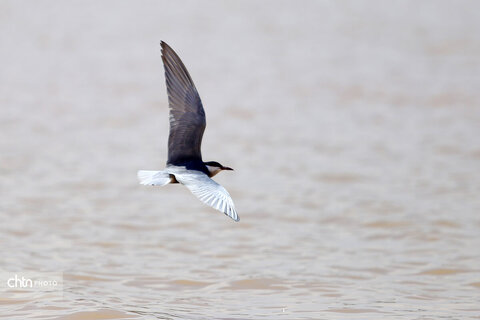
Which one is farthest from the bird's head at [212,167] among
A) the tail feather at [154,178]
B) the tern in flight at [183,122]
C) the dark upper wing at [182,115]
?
the tail feather at [154,178]

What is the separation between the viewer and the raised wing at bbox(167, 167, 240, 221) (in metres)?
4.98

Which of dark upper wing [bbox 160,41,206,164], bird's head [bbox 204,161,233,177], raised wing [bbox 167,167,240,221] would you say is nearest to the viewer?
raised wing [bbox 167,167,240,221]

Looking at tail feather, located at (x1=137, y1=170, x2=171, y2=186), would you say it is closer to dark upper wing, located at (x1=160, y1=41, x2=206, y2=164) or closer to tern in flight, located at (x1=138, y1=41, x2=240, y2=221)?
tern in flight, located at (x1=138, y1=41, x2=240, y2=221)

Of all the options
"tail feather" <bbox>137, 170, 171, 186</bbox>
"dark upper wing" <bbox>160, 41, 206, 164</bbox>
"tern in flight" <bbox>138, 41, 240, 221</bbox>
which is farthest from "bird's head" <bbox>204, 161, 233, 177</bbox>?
"tail feather" <bbox>137, 170, 171, 186</bbox>

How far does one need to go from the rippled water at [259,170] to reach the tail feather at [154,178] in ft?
4.14

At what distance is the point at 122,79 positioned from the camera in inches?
546

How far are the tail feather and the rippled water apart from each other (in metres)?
1.26

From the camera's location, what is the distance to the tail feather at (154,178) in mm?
5371

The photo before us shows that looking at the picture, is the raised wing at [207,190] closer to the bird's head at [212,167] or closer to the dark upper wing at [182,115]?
the bird's head at [212,167]

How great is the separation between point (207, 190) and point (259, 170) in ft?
17.6

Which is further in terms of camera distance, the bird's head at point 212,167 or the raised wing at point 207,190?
the bird's head at point 212,167

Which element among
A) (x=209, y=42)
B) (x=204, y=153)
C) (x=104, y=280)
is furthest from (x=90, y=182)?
(x=209, y=42)

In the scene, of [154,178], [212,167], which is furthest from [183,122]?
[154,178]

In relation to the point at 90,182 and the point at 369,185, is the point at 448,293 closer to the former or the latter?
the point at 369,185
